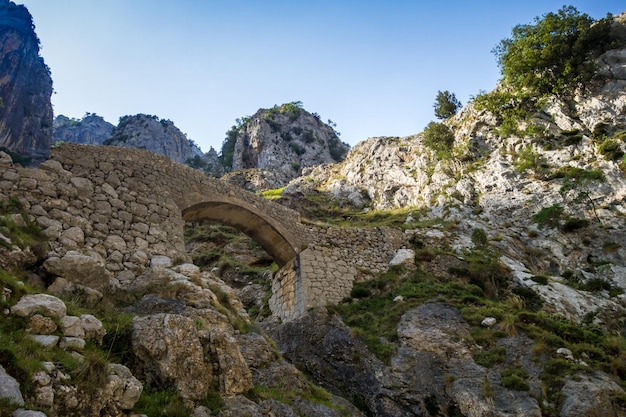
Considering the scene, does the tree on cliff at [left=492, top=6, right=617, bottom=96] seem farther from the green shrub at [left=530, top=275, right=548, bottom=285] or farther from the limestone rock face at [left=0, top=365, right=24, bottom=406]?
the limestone rock face at [left=0, top=365, right=24, bottom=406]

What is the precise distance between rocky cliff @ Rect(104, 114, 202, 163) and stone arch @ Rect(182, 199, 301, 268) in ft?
224

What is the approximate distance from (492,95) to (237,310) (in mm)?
28619

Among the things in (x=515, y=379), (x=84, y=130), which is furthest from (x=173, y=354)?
(x=84, y=130)

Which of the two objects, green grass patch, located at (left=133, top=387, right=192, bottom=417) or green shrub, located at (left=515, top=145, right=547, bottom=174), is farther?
green shrub, located at (left=515, top=145, right=547, bottom=174)

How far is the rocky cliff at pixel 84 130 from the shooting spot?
101 meters

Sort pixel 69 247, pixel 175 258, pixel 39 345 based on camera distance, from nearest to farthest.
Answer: pixel 39 345, pixel 69 247, pixel 175 258

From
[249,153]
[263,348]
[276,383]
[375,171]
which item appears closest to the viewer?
[276,383]

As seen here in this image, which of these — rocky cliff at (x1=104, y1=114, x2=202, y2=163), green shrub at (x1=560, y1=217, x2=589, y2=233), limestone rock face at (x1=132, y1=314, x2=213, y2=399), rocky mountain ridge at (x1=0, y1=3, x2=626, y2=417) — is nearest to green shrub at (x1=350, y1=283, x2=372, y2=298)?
rocky mountain ridge at (x1=0, y1=3, x2=626, y2=417)

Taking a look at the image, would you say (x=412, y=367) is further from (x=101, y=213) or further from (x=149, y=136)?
(x=149, y=136)

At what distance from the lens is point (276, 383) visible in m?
6.50

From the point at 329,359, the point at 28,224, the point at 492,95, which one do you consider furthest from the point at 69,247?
the point at 492,95

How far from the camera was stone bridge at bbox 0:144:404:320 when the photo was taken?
854 cm

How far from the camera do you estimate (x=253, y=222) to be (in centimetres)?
1366

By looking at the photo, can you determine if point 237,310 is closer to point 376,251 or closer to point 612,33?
point 376,251
